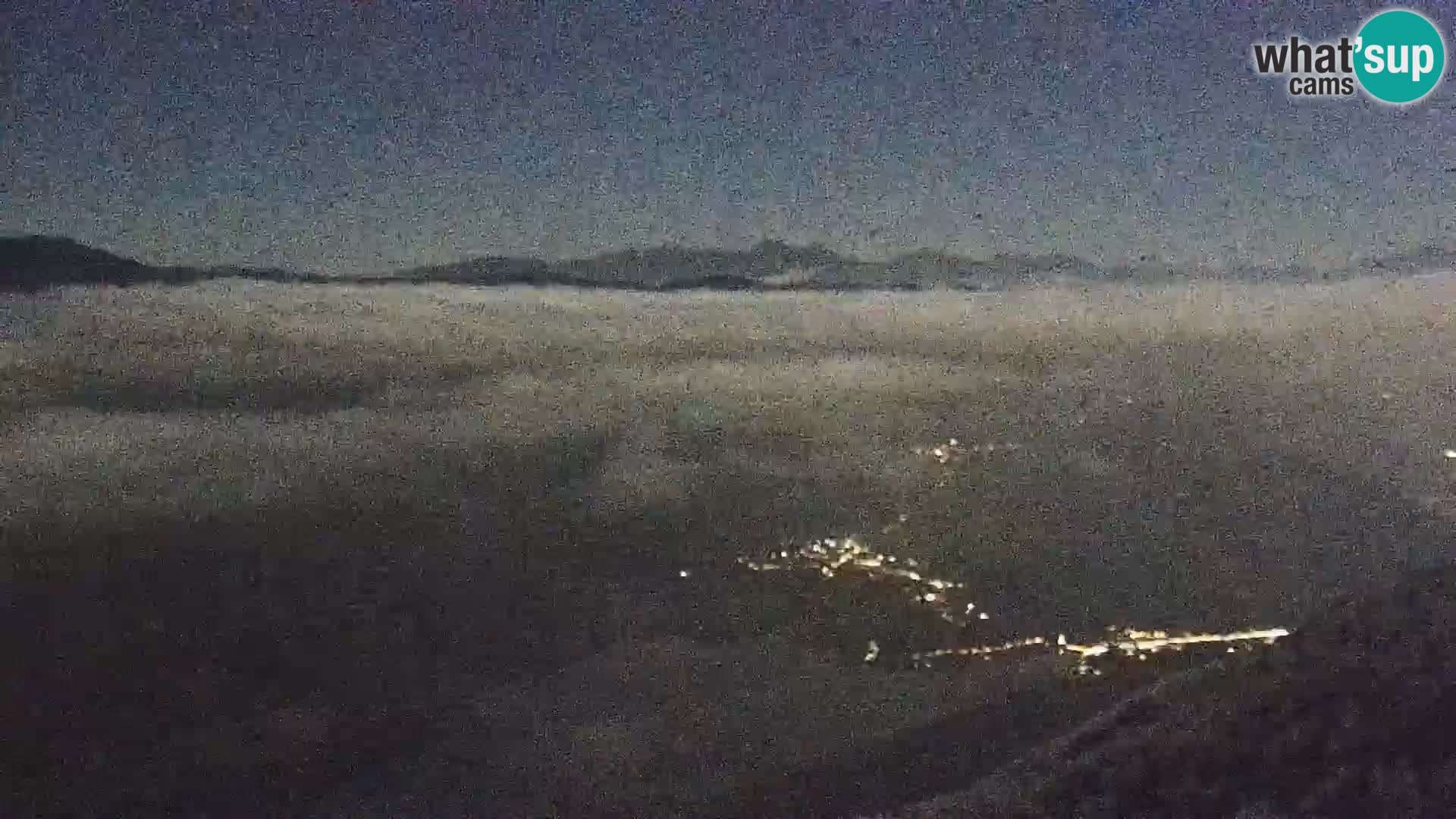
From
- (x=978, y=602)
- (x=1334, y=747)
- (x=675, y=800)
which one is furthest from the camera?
(x=978, y=602)

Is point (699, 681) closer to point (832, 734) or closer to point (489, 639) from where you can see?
point (832, 734)

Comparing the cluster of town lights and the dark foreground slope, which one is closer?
the dark foreground slope

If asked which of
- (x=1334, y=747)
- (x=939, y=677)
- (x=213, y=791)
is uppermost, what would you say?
(x=1334, y=747)

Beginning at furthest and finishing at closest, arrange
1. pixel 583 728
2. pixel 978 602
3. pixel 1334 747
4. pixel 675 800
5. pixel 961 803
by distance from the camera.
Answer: pixel 978 602 < pixel 583 728 < pixel 675 800 < pixel 961 803 < pixel 1334 747

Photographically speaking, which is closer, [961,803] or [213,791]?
[961,803]

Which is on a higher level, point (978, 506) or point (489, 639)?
point (978, 506)

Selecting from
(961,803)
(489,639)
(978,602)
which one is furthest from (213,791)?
(978,602)

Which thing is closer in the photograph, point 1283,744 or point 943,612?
point 1283,744

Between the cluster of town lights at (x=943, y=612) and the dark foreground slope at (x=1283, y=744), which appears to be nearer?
the dark foreground slope at (x=1283, y=744)
